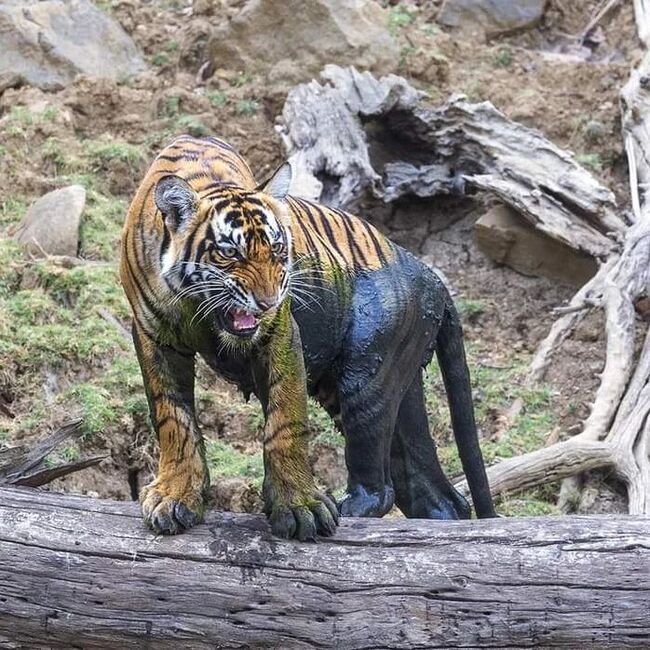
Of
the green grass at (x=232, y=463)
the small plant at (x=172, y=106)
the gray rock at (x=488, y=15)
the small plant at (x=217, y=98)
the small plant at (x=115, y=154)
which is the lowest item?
the green grass at (x=232, y=463)

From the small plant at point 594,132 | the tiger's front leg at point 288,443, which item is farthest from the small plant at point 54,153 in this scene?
the tiger's front leg at point 288,443

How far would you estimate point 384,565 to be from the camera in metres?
3.60

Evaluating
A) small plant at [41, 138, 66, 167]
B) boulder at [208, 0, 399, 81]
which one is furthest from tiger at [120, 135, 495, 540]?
boulder at [208, 0, 399, 81]

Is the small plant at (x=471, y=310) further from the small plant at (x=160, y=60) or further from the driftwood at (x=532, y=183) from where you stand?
the small plant at (x=160, y=60)

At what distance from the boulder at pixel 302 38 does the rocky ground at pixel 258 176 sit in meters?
0.02

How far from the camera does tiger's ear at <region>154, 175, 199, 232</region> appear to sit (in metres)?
3.39

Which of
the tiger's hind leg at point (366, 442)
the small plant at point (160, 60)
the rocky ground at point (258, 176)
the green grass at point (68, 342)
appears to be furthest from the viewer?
the small plant at point (160, 60)

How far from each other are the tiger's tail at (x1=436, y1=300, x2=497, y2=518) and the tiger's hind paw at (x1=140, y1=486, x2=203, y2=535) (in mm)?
1152

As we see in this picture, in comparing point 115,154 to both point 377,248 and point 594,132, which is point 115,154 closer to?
point 594,132

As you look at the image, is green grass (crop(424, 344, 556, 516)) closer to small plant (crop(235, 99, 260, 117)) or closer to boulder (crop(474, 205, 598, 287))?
boulder (crop(474, 205, 598, 287))

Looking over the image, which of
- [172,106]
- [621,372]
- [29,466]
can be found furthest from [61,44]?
[29,466]

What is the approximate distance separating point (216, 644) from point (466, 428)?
4.41 ft

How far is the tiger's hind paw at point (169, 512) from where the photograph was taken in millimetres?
3670

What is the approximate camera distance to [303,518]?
3625mm
